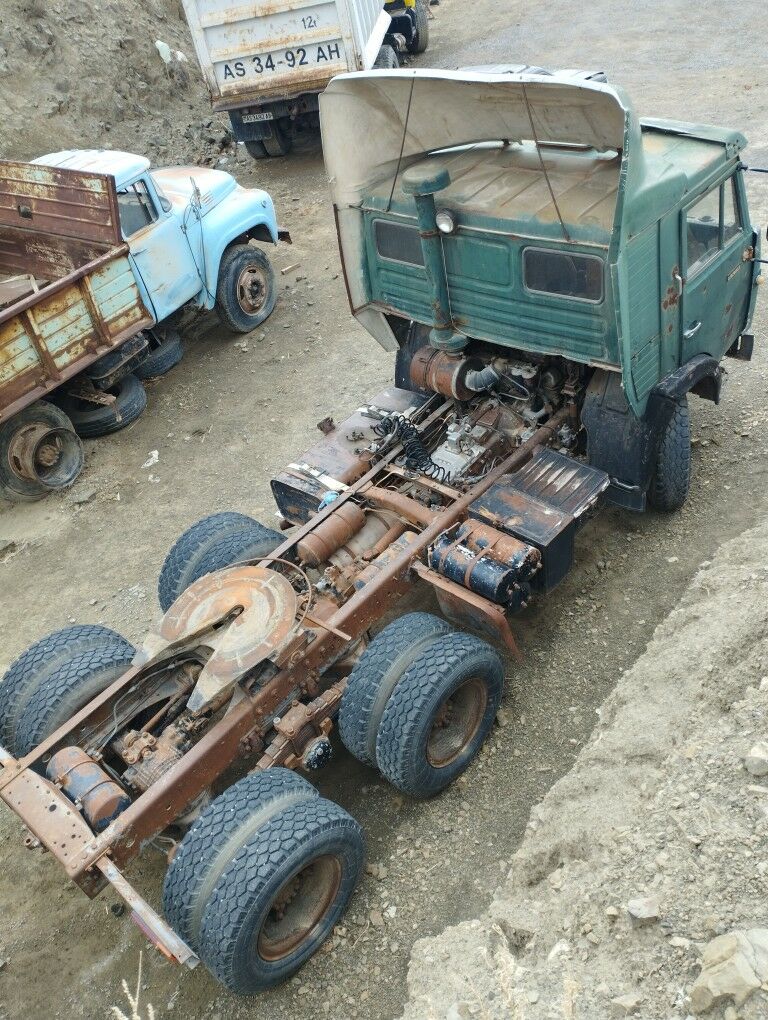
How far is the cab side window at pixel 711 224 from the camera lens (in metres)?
5.32

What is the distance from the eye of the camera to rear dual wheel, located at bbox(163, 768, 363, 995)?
3738mm

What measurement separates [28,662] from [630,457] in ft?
12.7

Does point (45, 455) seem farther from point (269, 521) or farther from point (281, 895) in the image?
→ point (281, 895)

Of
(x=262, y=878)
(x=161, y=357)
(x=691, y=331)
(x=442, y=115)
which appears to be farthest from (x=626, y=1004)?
(x=161, y=357)

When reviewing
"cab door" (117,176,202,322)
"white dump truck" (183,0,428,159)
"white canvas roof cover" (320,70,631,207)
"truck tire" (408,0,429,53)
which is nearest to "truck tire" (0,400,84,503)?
"cab door" (117,176,202,322)

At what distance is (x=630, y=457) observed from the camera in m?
5.54

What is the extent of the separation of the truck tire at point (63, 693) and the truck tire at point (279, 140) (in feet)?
36.9

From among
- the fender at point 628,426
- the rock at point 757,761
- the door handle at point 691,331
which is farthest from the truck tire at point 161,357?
the rock at point 757,761

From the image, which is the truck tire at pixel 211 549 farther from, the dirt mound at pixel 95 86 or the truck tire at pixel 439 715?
the dirt mound at pixel 95 86

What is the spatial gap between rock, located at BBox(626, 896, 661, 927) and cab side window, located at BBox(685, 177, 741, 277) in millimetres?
3749

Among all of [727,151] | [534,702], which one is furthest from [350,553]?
[727,151]

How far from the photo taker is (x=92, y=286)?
802cm

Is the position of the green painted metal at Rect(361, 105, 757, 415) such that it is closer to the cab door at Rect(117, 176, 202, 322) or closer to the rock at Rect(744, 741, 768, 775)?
the rock at Rect(744, 741, 768, 775)

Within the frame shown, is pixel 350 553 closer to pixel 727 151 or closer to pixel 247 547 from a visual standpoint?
pixel 247 547
